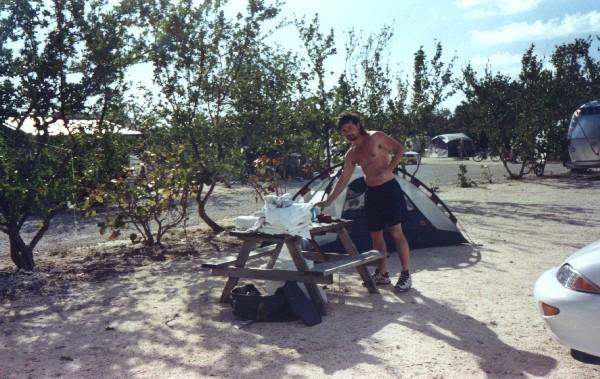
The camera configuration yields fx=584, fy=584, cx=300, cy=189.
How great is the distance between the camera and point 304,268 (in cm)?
516

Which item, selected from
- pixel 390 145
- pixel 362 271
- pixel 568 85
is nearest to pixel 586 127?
pixel 568 85

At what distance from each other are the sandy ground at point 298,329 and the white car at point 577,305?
40 cm

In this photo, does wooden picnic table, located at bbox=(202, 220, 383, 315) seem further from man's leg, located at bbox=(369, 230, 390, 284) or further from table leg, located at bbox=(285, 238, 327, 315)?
man's leg, located at bbox=(369, 230, 390, 284)

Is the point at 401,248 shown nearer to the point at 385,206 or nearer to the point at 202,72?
the point at 385,206

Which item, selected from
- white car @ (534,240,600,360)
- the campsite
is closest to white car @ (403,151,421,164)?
the campsite

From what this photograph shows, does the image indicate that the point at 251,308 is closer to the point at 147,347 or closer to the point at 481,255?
the point at 147,347

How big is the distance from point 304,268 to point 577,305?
92.5 inches

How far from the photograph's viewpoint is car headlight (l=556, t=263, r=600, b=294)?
343 centimetres

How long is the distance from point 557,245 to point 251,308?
4.96 meters

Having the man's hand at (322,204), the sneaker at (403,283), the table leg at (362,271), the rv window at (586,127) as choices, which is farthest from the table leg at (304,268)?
the rv window at (586,127)

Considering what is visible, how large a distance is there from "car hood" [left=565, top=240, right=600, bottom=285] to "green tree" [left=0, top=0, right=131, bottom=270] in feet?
18.7

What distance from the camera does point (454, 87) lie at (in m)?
14.6

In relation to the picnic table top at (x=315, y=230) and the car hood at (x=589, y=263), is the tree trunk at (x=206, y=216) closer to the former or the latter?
the picnic table top at (x=315, y=230)

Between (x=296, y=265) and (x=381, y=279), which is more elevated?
(x=296, y=265)
